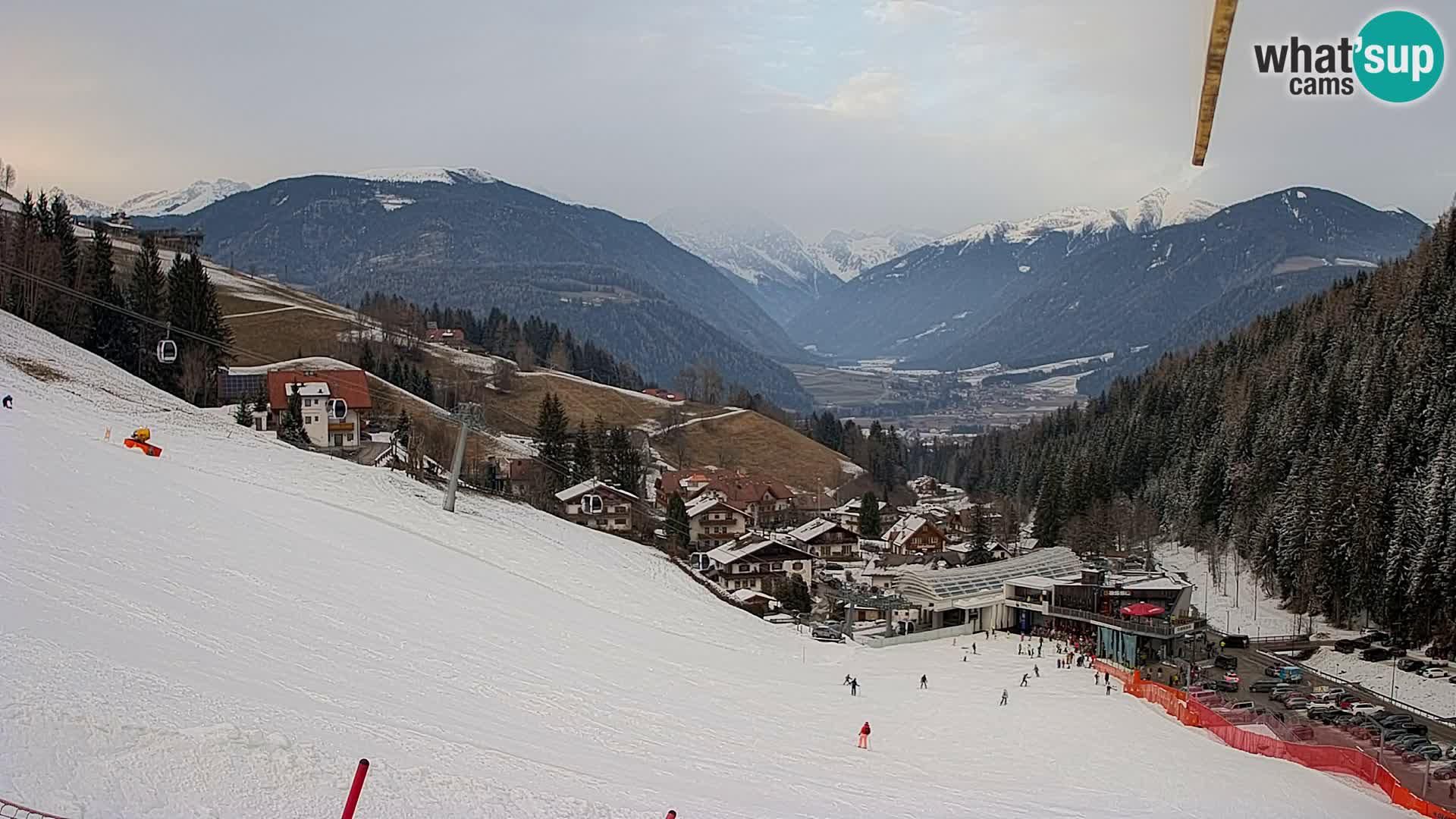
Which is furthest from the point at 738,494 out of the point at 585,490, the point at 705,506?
the point at 585,490

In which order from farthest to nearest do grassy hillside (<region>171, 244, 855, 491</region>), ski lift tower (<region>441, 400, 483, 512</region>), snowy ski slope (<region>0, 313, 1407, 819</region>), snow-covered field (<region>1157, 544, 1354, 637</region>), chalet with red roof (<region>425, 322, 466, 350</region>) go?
1. chalet with red roof (<region>425, 322, 466, 350</region>)
2. grassy hillside (<region>171, 244, 855, 491</region>)
3. snow-covered field (<region>1157, 544, 1354, 637</region>)
4. ski lift tower (<region>441, 400, 483, 512</region>)
5. snowy ski slope (<region>0, 313, 1407, 819</region>)

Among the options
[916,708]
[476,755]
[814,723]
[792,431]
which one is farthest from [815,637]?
[792,431]

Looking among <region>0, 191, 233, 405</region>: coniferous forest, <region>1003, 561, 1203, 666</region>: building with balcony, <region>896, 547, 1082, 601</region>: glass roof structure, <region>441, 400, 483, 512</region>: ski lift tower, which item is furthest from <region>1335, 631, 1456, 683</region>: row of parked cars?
<region>0, 191, 233, 405</region>: coniferous forest

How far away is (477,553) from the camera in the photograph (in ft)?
113

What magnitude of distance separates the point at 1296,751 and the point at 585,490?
47.6 meters

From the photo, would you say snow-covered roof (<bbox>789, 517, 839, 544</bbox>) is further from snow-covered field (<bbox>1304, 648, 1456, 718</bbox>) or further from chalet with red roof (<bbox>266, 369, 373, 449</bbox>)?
snow-covered field (<bbox>1304, 648, 1456, 718</bbox>)

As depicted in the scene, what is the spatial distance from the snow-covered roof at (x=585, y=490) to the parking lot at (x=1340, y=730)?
124 feet

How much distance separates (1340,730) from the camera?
94.3 ft

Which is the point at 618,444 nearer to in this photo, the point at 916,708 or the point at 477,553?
the point at 477,553

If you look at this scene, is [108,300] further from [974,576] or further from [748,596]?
[974,576]

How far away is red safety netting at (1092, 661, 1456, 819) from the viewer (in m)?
23.0

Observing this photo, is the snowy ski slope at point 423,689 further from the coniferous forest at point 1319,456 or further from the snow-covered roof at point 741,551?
the snow-covered roof at point 741,551

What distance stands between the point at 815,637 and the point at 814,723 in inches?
807

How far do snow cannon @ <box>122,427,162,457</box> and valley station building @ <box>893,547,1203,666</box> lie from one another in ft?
116
